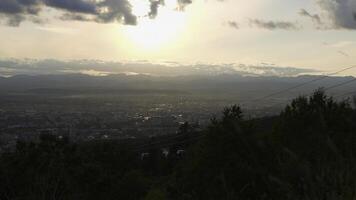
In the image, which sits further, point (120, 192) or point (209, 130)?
point (120, 192)

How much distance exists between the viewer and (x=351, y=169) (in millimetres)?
5414

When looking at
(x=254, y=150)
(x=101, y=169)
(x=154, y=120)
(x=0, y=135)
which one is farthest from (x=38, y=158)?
(x=154, y=120)

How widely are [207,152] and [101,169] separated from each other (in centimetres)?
908

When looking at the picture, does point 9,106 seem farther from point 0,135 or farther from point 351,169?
point 351,169

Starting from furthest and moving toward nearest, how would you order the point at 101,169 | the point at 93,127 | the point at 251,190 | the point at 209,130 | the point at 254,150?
the point at 93,127, the point at 101,169, the point at 209,130, the point at 254,150, the point at 251,190

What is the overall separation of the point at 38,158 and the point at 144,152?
119 ft

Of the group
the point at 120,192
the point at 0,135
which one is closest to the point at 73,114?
the point at 0,135

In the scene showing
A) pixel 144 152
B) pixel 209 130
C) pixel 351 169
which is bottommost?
pixel 144 152

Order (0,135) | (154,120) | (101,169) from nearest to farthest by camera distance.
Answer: (101,169) < (0,135) < (154,120)

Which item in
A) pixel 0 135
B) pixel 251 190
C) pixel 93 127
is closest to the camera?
pixel 251 190

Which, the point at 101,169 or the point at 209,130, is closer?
the point at 209,130

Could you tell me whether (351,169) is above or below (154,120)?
above

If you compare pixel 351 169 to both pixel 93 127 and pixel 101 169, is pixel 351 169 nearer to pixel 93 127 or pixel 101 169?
pixel 101 169

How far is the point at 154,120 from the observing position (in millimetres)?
105250
